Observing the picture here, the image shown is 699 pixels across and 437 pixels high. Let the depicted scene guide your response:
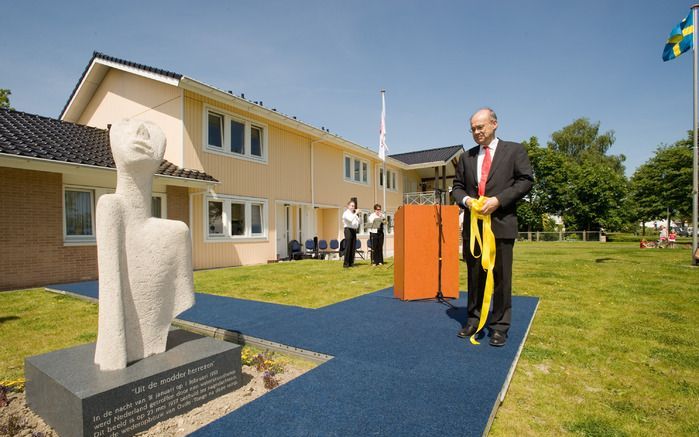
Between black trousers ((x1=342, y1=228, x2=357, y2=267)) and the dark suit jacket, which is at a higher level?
the dark suit jacket

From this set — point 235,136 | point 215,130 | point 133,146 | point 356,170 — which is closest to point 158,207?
point 215,130

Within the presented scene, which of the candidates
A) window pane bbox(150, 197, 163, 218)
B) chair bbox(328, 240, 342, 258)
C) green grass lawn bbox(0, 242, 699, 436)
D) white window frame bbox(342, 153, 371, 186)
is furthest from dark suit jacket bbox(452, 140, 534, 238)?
white window frame bbox(342, 153, 371, 186)

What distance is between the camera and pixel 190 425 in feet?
7.37

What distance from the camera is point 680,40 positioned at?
1062cm

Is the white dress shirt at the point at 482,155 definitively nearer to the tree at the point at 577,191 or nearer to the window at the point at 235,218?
the window at the point at 235,218

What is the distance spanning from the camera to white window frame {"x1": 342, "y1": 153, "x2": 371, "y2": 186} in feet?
61.5

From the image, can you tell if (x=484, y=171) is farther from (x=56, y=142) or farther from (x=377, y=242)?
(x=56, y=142)

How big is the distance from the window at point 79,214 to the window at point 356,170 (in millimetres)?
11701

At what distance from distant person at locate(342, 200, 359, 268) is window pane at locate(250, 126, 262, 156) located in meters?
5.01

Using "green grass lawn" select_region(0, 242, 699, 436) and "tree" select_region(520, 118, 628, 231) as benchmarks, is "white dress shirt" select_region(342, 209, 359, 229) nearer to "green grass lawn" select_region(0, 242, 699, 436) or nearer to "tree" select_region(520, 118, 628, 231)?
"green grass lawn" select_region(0, 242, 699, 436)

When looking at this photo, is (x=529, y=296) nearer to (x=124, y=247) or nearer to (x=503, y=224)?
(x=503, y=224)

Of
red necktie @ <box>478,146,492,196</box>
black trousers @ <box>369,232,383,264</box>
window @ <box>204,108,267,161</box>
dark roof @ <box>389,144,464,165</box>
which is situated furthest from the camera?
dark roof @ <box>389,144,464,165</box>

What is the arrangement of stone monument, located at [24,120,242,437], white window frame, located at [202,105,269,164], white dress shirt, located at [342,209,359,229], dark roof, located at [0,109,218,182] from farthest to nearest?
white window frame, located at [202,105,269,164], white dress shirt, located at [342,209,359,229], dark roof, located at [0,109,218,182], stone monument, located at [24,120,242,437]

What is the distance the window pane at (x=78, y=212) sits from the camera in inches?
352
